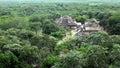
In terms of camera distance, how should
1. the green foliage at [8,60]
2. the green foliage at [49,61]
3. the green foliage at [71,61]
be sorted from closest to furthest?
the green foliage at [71,61], the green foliage at [8,60], the green foliage at [49,61]

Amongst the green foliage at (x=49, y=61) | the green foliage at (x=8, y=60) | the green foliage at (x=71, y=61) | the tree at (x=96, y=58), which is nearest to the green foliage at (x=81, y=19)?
the green foliage at (x=49, y=61)

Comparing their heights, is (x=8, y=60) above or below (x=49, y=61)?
above

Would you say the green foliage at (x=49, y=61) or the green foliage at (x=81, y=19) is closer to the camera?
the green foliage at (x=49, y=61)

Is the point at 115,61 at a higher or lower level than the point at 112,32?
higher

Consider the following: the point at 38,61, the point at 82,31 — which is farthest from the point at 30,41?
the point at 82,31

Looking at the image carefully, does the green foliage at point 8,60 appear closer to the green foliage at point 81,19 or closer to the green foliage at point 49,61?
the green foliage at point 49,61

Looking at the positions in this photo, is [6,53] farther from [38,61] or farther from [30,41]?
[30,41]

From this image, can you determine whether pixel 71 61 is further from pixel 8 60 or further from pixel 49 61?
pixel 8 60

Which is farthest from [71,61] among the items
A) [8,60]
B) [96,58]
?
[8,60]

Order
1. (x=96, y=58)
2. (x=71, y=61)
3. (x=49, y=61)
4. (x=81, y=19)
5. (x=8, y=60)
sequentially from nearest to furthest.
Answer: (x=71, y=61), (x=96, y=58), (x=8, y=60), (x=49, y=61), (x=81, y=19)

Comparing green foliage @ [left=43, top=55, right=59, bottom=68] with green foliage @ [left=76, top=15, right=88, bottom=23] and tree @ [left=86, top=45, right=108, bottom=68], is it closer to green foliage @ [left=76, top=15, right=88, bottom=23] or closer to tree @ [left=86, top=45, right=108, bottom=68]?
tree @ [left=86, top=45, right=108, bottom=68]

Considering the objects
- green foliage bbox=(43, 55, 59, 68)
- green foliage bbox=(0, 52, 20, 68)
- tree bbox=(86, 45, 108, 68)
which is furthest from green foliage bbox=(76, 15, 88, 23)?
tree bbox=(86, 45, 108, 68)
